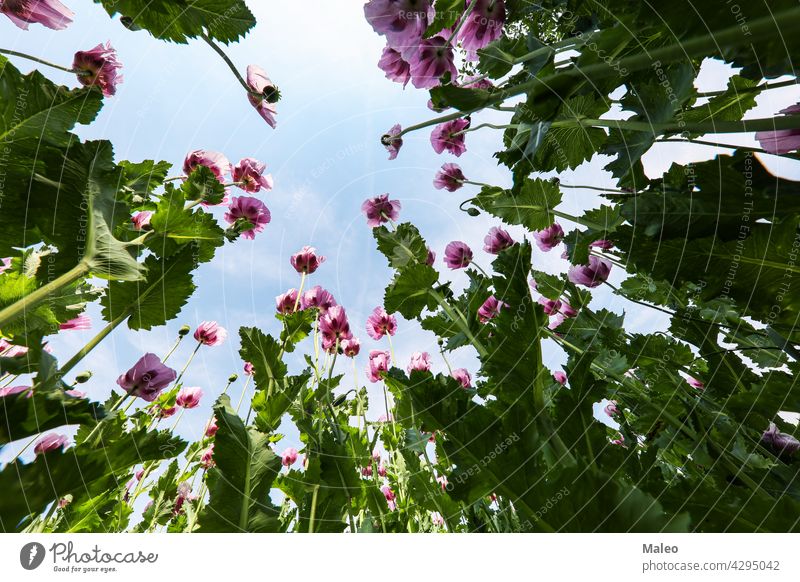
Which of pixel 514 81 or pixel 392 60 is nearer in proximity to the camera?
pixel 514 81

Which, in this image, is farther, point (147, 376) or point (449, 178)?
point (449, 178)

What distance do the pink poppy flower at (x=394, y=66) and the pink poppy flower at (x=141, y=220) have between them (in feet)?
1.91

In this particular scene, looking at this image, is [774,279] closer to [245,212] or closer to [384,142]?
[384,142]

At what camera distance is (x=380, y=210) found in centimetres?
121

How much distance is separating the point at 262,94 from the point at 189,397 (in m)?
1.23

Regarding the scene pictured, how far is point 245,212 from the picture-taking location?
101cm

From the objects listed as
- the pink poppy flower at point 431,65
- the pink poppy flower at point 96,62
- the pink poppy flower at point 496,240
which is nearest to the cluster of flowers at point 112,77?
the pink poppy flower at point 96,62

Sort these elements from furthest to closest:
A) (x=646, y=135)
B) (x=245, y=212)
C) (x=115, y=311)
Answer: (x=245, y=212) → (x=115, y=311) → (x=646, y=135)

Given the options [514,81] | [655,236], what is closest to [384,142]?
[514,81]

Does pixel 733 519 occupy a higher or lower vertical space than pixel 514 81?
lower

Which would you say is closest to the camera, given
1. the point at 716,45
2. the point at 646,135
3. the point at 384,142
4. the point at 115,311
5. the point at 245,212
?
the point at 716,45

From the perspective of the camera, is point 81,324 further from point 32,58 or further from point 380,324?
point 380,324
